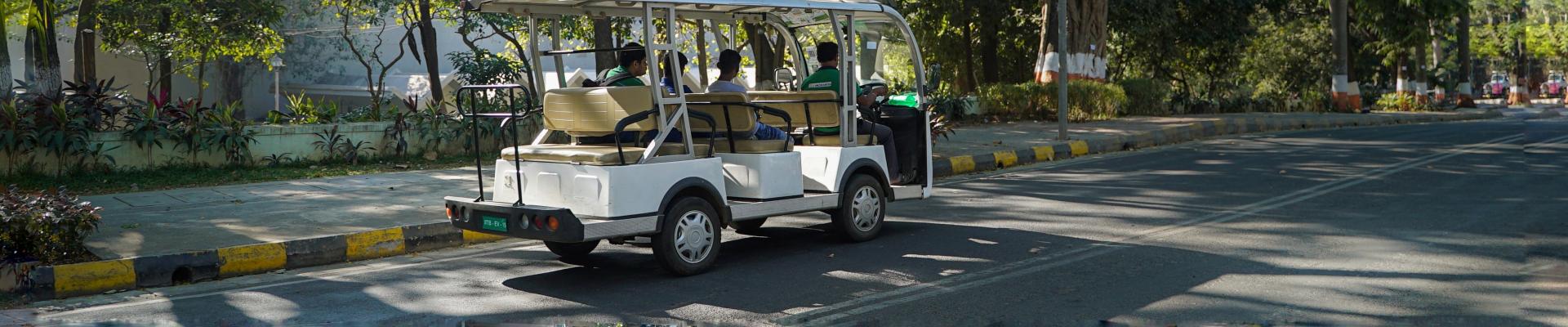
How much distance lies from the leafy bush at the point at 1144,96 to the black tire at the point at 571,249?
19.0 metres

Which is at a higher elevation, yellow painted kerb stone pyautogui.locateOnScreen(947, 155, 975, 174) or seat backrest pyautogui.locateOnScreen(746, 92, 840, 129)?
seat backrest pyautogui.locateOnScreen(746, 92, 840, 129)

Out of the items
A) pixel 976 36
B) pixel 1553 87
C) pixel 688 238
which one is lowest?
pixel 688 238

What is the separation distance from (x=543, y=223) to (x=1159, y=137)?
14.6 m

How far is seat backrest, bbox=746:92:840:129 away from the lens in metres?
8.41

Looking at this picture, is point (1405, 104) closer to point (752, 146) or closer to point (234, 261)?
point (752, 146)

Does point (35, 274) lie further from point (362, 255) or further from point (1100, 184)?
point (1100, 184)

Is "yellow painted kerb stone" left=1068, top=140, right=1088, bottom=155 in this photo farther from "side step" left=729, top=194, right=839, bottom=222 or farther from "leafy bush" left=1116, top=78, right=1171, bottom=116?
"side step" left=729, top=194, right=839, bottom=222

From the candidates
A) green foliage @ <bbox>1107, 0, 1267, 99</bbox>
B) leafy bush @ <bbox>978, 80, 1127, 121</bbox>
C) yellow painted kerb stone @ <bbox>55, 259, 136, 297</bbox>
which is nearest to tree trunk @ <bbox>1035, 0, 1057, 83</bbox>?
leafy bush @ <bbox>978, 80, 1127, 121</bbox>

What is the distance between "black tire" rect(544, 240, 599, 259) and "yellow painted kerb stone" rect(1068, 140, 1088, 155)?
33.3ft

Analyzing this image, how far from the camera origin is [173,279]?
24.1 ft

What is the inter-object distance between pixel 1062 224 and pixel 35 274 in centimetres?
673

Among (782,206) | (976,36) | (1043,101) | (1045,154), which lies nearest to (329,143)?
(782,206)

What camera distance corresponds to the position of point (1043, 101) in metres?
22.6

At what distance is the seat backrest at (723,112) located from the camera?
25.6ft
